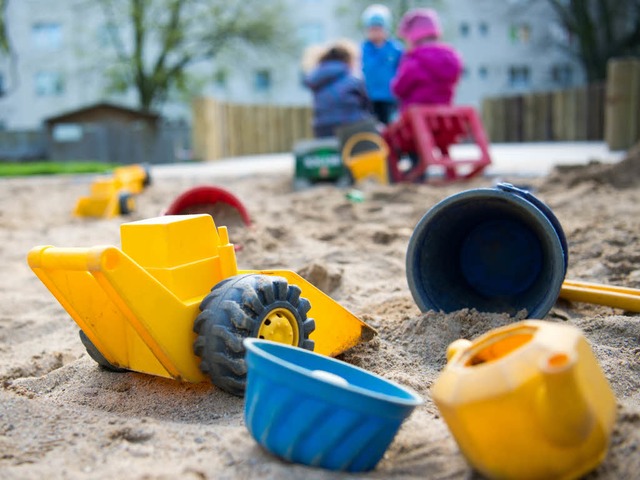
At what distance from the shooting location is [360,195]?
5496mm

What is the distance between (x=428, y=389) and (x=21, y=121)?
29.9 metres

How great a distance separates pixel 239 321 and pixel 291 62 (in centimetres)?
2475

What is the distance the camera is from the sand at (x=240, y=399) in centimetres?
152

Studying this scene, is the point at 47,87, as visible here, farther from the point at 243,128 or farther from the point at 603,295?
the point at 603,295

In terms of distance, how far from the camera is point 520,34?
32406mm

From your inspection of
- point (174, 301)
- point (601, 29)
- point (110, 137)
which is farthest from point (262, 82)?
point (174, 301)

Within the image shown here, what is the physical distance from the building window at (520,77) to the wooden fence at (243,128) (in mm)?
16230

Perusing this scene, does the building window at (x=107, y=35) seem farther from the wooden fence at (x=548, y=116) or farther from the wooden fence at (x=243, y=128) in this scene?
the wooden fence at (x=548, y=116)

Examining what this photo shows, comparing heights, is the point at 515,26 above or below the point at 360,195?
above

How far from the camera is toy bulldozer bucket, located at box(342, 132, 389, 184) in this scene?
6508mm

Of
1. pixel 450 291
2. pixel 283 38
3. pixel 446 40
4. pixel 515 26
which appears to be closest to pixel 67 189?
pixel 450 291

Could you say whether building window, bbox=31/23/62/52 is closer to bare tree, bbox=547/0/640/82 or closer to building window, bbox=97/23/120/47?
building window, bbox=97/23/120/47

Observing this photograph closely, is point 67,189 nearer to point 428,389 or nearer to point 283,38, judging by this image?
point 428,389

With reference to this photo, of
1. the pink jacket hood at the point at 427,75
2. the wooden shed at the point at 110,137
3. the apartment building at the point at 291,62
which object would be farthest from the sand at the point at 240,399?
the apartment building at the point at 291,62
